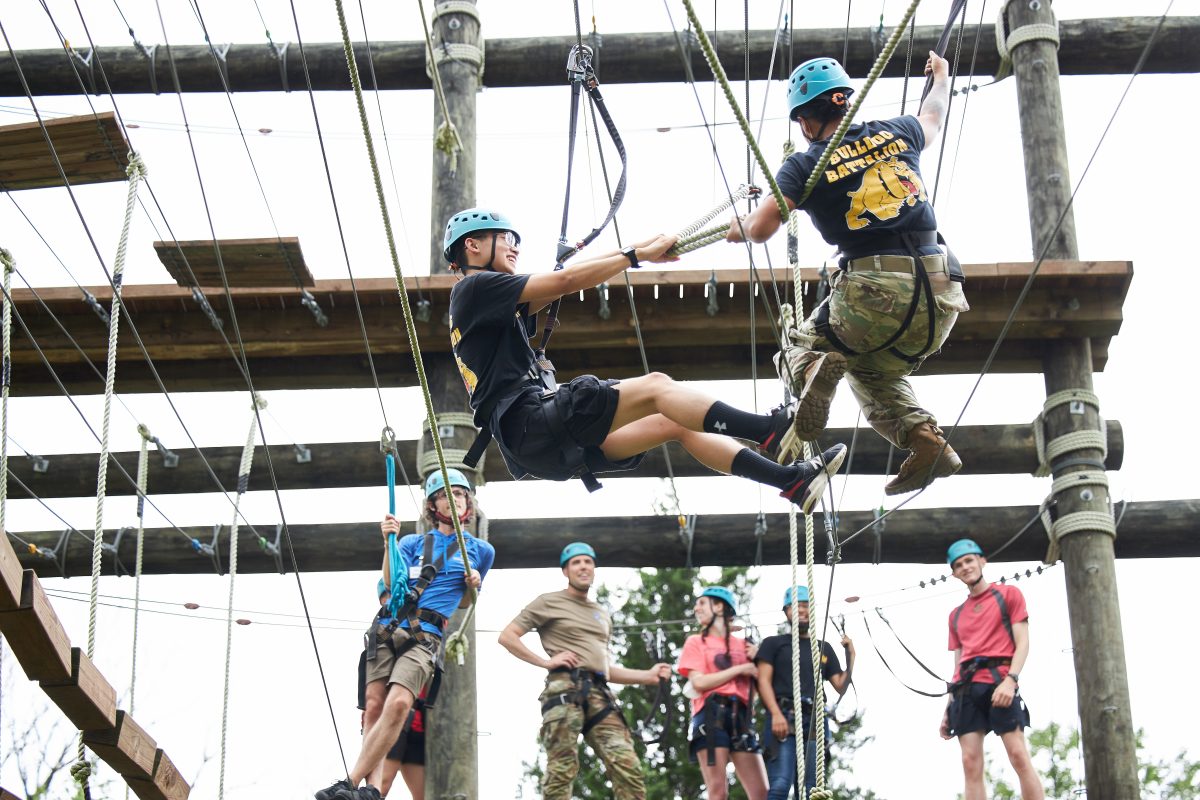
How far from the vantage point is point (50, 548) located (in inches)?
A: 382

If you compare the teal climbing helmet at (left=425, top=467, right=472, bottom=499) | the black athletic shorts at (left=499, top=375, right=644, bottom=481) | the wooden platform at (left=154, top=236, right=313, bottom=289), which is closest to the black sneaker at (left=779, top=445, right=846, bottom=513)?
the black athletic shorts at (left=499, top=375, right=644, bottom=481)

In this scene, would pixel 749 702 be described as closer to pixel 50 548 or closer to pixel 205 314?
pixel 205 314

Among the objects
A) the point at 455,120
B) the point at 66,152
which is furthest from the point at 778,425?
the point at 455,120

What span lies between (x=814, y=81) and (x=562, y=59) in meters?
4.44

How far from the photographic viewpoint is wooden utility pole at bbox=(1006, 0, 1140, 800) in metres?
7.96

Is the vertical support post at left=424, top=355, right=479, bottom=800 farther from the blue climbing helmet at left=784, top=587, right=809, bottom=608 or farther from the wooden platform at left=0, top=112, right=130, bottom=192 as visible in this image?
the wooden platform at left=0, top=112, right=130, bottom=192

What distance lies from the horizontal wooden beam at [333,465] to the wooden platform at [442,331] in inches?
16.0

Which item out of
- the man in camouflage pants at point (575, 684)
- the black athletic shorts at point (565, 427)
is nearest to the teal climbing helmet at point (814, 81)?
the black athletic shorts at point (565, 427)

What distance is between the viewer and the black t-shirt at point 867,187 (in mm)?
5586

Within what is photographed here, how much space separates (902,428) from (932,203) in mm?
857

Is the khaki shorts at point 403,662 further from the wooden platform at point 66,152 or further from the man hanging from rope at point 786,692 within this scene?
the wooden platform at point 66,152

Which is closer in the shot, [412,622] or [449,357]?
[412,622]

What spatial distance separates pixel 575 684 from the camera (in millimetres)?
7488

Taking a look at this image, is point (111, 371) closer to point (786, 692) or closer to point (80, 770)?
point (80, 770)
